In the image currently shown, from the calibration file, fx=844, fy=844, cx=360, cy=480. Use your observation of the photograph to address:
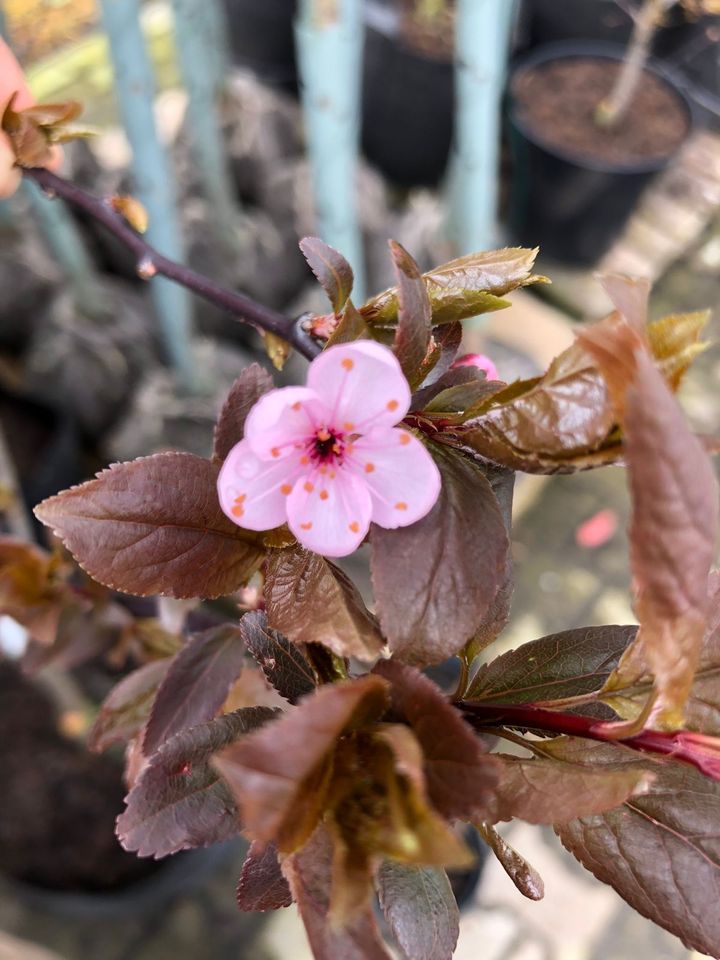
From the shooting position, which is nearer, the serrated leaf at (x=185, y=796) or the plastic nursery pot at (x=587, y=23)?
the serrated leaf at (x=185, y=796)

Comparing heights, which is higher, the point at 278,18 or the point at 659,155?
the point at 278,18

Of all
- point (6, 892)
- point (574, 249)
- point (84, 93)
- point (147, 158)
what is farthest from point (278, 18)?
point (6, 892)

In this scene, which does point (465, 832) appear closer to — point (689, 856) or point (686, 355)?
point (689, 856)

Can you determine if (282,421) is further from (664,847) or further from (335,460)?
(664,847)

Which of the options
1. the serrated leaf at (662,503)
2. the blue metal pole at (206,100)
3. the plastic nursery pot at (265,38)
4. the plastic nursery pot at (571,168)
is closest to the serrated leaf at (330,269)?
the serrated leaf at (662,503)

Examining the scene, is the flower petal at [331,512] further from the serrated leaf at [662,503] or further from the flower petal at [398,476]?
the serrated leaf at [662,503]

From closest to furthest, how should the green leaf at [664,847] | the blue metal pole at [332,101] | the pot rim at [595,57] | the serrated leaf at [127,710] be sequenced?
the green leaf at [664,847] → the serrated leaf at [127,710] → the blue metal pole at [332,101] → the pot rim at [595,57]

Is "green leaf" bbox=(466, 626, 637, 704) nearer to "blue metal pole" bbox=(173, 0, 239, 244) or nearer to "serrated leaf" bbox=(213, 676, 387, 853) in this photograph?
"serrated leaf" bbox=(213, 676, 387, 853)
